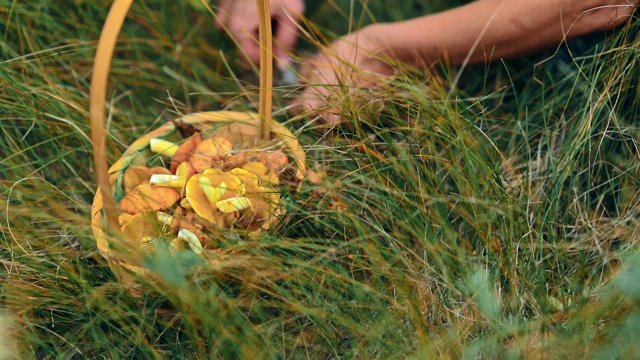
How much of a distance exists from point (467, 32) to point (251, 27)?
0.37 metres

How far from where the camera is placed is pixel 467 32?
105 centimetres

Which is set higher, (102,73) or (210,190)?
(102,73)

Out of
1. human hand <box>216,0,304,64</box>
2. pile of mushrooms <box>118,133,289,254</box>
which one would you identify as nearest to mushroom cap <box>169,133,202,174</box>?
→ pile of mushrooms <box>118,133,289,254</box>

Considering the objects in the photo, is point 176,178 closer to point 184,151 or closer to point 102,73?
point 184,151

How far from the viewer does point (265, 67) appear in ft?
3.00

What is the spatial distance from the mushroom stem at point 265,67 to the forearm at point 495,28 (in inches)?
8.6

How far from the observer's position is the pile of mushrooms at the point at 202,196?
0.86m

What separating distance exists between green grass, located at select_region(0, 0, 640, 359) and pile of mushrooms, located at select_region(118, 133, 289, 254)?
4 centimetres

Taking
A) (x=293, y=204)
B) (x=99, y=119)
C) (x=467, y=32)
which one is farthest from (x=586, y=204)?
(x=99, y=119)

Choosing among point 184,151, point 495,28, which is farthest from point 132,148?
point 495,28

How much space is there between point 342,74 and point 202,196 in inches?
9.3

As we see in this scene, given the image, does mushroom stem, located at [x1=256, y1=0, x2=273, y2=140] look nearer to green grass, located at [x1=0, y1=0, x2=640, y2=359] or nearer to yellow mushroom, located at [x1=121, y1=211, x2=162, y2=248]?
green grass, located at [x1=0, y1=0, x2=640, y2=359]

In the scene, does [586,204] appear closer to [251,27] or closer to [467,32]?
[467,32]

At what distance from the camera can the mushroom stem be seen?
0.87m
